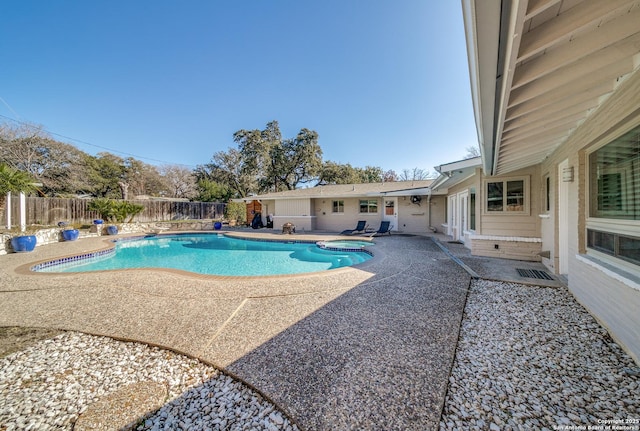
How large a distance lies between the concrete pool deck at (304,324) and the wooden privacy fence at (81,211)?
14.3 meters

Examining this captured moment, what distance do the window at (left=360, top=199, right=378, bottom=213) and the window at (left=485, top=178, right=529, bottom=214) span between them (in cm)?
845

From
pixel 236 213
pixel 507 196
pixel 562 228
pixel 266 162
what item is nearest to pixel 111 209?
pixel 236 213

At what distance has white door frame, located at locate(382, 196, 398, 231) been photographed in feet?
49.4

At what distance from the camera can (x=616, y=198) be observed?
2861mm

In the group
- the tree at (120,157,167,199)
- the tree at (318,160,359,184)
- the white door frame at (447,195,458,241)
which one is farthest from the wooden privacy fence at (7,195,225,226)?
the white door frame at (447,195,458,241)

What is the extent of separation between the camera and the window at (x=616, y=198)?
2479 millimetres

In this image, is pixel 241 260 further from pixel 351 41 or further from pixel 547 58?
pixel 351 41

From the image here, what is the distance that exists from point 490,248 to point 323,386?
719 centimetres

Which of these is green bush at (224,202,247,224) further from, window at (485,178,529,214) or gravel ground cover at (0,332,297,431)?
gravel ground cover at (0,332,297,431)

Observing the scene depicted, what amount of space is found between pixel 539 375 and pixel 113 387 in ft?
12.7

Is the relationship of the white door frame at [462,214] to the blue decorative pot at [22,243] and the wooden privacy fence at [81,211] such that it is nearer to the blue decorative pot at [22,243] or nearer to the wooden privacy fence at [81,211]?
the blue decorative pot at [22,243]

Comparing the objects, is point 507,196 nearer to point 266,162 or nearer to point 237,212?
point 237,212

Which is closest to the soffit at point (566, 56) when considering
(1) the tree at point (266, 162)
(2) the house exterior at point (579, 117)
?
→ (2) the house exterior at point (579, 117)

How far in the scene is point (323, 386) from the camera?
6.79 ft
